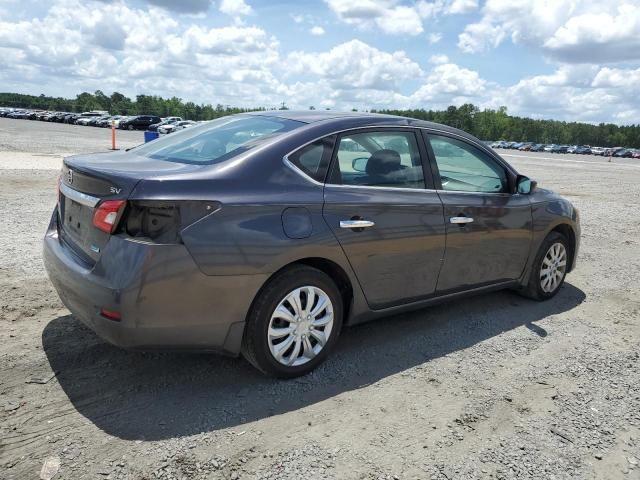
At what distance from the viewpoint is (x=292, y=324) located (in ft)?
11.2

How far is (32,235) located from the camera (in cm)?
656

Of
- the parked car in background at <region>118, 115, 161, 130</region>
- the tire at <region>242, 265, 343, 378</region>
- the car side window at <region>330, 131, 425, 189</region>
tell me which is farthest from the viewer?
the parked car in background at <region>118, 115, 161, 130</region>

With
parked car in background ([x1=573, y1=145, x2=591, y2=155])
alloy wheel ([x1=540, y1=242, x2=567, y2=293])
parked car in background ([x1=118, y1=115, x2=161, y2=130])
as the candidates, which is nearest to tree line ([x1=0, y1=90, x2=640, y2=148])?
parked car in background ([x1=573, y1=145, x2=591, y2=155])

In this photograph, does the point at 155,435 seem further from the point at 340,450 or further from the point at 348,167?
the point at 348,167

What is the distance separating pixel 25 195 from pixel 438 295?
318 inches

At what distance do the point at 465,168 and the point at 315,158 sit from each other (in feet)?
5.42

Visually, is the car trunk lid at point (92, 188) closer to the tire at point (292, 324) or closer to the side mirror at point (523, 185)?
the tire at point (292, 324)

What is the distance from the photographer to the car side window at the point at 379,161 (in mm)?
3734

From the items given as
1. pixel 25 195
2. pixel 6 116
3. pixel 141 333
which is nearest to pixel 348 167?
pixel 141 333

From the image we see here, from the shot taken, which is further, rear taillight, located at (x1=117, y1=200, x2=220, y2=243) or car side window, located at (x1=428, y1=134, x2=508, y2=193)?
car side window, located at (x1=428, y1=134, x2=508, y2=193)

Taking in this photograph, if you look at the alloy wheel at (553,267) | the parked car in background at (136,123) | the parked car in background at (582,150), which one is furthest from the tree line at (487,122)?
the alloy wheel at (553,267)

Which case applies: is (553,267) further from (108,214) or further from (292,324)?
(108,214)

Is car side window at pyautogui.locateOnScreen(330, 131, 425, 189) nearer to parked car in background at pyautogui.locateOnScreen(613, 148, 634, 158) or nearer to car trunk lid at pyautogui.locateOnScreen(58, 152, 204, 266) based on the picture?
car trunk lid at pyautogui.locateOnScreen(58, 152, 204, 266)

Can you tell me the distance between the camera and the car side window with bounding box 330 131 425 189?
373 cm
